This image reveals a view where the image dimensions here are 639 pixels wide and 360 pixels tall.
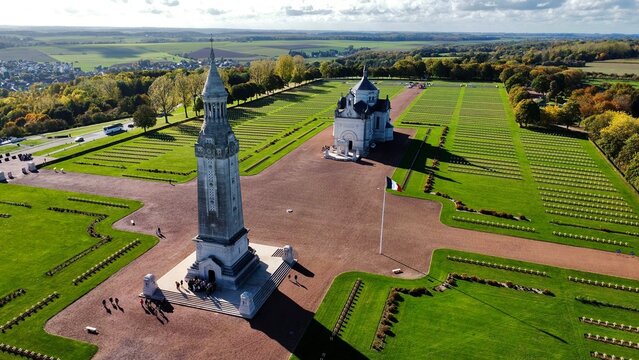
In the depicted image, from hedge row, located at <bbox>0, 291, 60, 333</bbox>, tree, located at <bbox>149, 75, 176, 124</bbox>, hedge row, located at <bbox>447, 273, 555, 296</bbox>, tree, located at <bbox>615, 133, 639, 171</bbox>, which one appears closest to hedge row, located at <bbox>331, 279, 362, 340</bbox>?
hedge row, located at <bbox>447, 273, 555, 296</bbox>

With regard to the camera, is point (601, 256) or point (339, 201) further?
point (339, 201)

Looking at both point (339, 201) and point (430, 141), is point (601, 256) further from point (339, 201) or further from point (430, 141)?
point (430, 141)

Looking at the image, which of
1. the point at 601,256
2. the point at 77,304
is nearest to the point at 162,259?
the point at 77,304

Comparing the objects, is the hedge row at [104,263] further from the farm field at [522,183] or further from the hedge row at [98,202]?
the farm field at [522,183]

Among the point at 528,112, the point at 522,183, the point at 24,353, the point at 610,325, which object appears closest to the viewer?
the point at 24,353

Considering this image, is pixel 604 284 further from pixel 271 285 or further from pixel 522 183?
pixel 271 285

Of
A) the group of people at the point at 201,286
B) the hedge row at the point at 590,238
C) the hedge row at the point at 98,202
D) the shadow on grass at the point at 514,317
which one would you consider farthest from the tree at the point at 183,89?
the shadow on grass at the point at 514,317

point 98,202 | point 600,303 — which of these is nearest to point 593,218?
point 600,303
